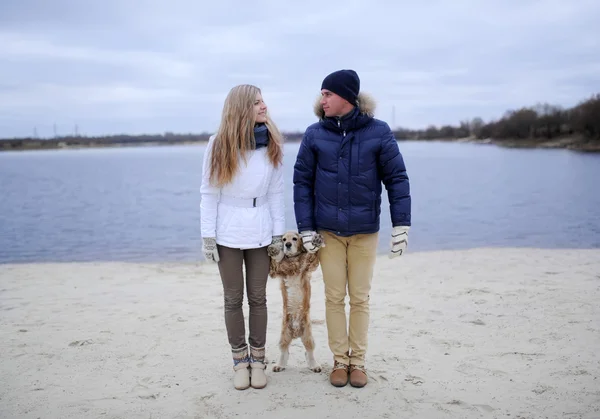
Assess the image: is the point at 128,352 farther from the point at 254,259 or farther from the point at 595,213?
the point at 595,213

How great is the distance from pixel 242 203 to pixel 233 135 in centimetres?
52

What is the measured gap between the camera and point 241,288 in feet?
13.2

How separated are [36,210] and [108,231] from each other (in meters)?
8.11

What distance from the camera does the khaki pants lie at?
13.2 feet

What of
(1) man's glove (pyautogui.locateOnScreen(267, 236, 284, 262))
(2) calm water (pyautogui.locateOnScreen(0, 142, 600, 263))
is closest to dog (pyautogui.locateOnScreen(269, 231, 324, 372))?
(1) man's glove (pyautogui.locateOnScreen(267, 236, 284, 262))

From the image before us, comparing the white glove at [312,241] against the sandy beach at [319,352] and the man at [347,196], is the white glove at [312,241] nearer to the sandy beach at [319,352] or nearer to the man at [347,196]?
the man at [347,196]

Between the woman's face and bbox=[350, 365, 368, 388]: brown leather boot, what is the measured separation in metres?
2.06

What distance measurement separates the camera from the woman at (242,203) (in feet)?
12.6

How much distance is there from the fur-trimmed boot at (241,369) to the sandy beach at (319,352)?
71 mm

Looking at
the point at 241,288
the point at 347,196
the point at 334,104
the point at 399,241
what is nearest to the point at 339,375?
the point at 241,288

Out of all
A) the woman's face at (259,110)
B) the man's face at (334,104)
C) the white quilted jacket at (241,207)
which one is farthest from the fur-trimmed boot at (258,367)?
the man's face at (334,104)

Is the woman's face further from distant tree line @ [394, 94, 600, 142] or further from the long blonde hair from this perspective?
distant tree line @ [394, 94, 600, 142]

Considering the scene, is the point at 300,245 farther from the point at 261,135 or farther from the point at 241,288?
the point at 261,135

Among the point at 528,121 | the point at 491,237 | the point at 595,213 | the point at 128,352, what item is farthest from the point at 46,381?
the point at 528,121
